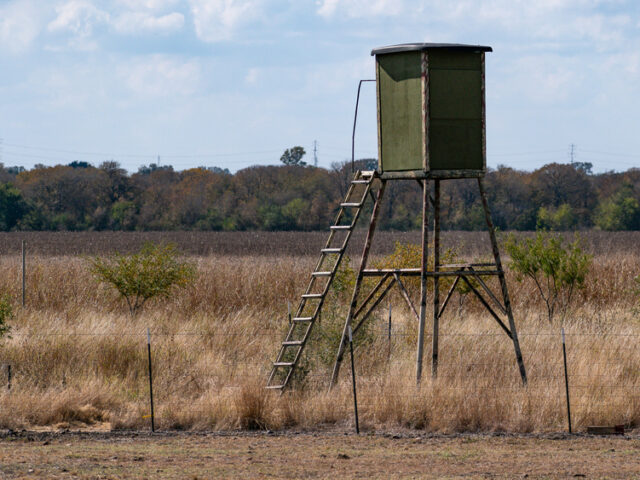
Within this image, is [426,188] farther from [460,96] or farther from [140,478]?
[140,478]

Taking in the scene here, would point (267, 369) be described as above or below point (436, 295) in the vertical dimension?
below

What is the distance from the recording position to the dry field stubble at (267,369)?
531 inches

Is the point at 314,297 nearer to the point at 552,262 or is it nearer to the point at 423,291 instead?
the point at 423,291

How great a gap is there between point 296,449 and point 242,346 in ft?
21.8

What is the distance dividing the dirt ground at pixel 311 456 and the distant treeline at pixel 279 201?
69240 millimetres

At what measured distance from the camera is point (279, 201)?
9162 centimetres

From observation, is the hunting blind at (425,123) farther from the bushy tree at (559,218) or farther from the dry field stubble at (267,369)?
the bushy tree at (559,218)

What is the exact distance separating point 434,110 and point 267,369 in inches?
204

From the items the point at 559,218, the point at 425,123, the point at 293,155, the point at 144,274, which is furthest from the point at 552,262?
the point at 293,155

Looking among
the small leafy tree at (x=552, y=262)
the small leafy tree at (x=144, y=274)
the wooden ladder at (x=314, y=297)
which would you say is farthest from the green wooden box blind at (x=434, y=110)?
the small leafy tree at (x=144, y=274)

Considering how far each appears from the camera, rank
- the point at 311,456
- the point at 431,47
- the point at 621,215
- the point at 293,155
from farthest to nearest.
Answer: the point at 293,155
the point at 621,215
the point at 431,47
the point at 311,456

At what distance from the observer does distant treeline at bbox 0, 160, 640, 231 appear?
3364 inches

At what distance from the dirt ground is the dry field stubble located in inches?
27.9

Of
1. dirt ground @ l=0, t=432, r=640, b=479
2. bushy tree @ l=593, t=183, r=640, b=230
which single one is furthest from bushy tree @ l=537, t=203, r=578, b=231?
dirt ground @ l=0, t=432, r=640, b=479
